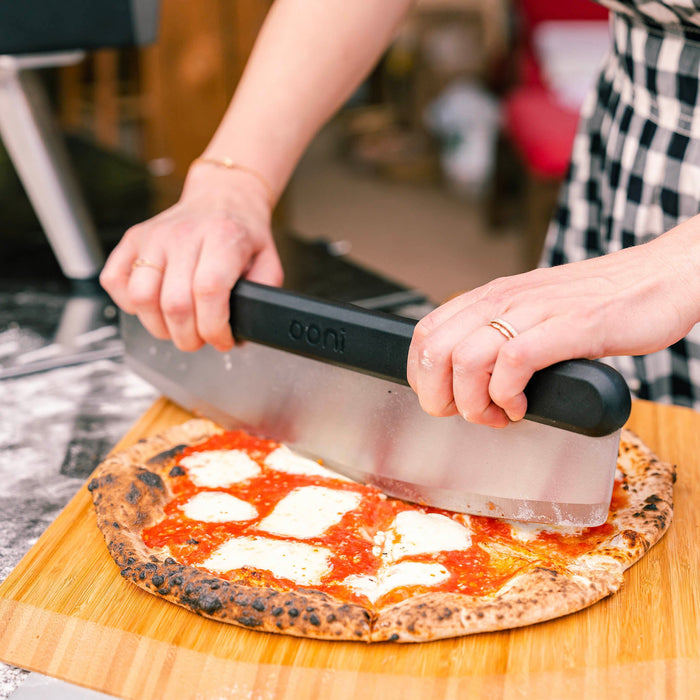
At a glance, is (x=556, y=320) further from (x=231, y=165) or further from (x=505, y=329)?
(x=231, y=165)

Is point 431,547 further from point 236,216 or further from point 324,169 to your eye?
point 324,169

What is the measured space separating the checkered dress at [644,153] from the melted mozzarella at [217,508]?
2.18 feet

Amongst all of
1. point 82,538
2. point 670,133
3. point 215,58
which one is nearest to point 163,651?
point 82,538

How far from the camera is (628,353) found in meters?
0.76

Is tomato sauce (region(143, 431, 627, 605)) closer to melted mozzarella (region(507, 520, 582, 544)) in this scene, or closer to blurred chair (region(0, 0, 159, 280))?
melted mozzarella (region(507, 520, 582, 544))

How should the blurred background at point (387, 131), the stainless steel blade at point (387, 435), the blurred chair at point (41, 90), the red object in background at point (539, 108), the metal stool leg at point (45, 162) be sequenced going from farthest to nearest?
the red object in background at point (539, 108) < the blurred background at point (387, 131) < the metal stool leg at point (45, 162) < the blurred chair at point (41, 90) < the stainless steel blade at point (387, 435)

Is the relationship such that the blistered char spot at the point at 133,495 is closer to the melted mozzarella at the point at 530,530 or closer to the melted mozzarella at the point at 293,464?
the melted mozzarella at the point at 293,464

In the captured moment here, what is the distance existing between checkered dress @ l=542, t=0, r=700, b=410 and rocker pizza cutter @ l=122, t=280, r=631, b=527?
0.42 metres

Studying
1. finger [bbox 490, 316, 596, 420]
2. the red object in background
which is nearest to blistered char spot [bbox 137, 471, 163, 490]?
finger [bbox 490, 316, 596, 420]

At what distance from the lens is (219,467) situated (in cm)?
107

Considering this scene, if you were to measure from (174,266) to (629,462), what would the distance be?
0.63m

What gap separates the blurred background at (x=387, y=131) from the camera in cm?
208

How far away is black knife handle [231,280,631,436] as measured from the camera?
749 millimetres

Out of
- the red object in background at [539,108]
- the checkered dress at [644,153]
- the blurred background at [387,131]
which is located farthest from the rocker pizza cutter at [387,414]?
the red object in background at [539,108]
